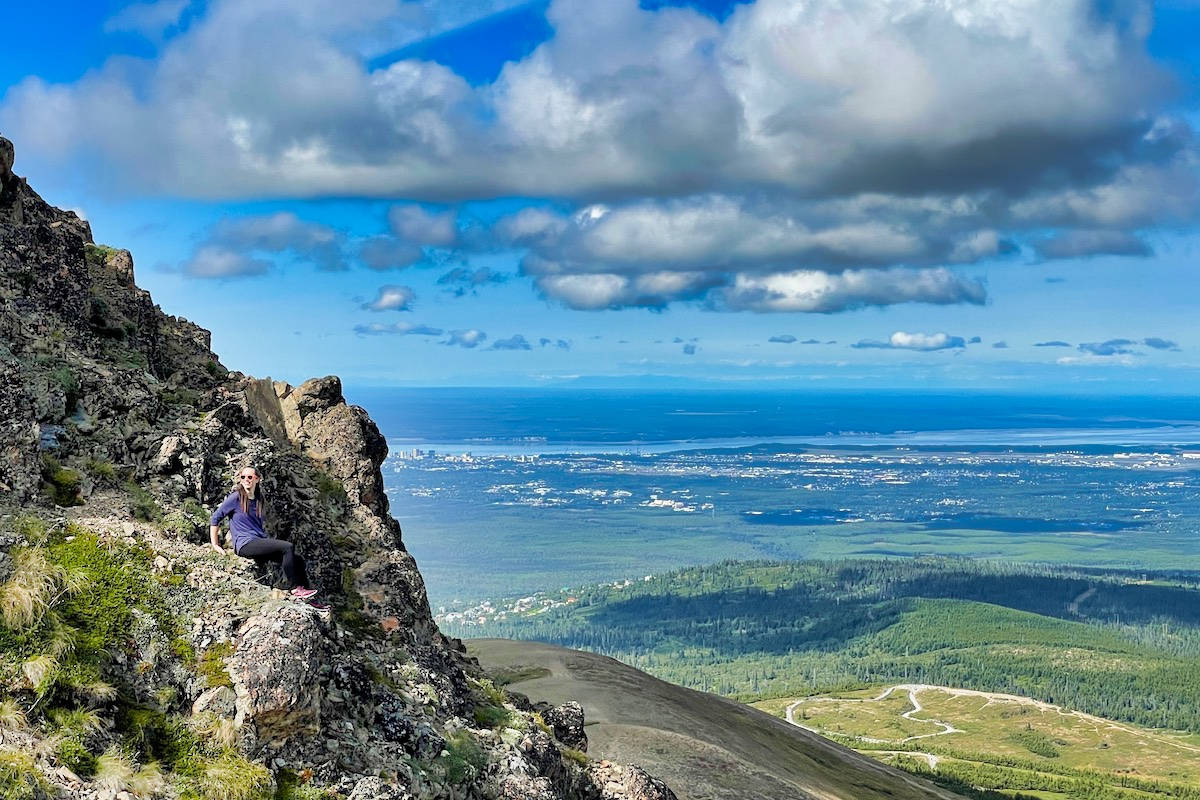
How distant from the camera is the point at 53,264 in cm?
2345

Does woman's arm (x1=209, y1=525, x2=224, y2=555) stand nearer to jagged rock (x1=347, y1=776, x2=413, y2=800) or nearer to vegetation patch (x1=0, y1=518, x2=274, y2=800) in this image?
vegetation patch (x1=0, y1=518, x2=274, y2=800)

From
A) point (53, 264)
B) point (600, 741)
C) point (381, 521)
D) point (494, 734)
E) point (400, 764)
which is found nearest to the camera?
point (400, 764)

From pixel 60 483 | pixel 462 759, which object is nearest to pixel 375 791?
pixel 462 759

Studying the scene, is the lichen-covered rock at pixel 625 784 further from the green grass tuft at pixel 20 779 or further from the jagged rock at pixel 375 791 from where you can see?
the green grass tuft at pixel 20 779

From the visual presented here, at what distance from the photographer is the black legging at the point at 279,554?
17.9 m

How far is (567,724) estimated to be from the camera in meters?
27.7

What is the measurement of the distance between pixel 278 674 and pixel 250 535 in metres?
3.73

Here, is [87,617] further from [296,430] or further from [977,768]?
[977,768]

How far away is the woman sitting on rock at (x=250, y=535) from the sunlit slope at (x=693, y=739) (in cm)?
3503

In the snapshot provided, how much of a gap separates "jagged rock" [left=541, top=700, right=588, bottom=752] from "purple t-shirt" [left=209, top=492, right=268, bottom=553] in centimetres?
1206

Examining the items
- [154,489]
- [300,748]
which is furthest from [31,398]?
[300,748]

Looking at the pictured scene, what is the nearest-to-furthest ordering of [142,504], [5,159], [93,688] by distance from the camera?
[93,688] → [142,504] → [5,159]

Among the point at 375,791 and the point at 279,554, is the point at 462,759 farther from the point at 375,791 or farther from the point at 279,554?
the point at 279,554

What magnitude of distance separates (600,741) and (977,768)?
115994 mm
